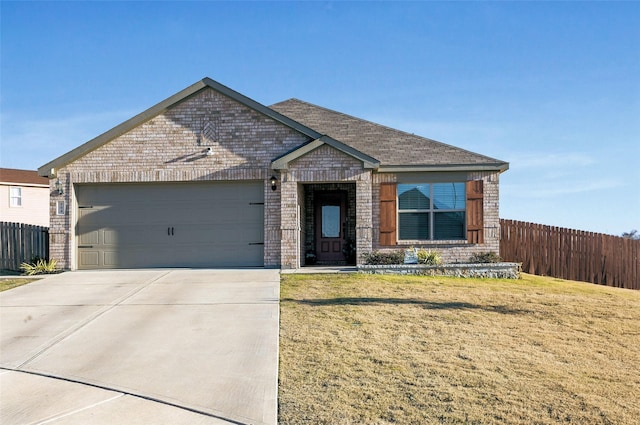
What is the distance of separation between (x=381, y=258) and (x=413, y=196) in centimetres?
214

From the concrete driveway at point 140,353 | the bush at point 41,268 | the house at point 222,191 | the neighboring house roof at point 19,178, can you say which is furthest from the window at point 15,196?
the concrete driveway at point 140,353

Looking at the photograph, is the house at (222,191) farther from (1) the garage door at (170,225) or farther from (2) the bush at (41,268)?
(2) the bush at (41,268)

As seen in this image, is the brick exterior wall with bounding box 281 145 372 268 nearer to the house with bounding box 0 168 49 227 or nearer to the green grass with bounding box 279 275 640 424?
the green grass with bounding box 279 275 640 424

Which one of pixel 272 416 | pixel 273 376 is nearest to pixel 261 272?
pixel 273 376

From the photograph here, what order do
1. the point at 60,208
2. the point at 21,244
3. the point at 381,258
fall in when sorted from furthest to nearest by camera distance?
1. the point at 21,244
2. the point at 60,208
3. the point at 381,258

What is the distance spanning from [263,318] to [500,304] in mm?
4687

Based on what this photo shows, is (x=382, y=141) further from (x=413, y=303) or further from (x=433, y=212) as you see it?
(x=413, y=303)

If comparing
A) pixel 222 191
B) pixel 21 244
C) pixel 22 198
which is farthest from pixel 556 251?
pixel 22 198

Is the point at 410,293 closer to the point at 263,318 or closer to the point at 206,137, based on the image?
the point at 263,318

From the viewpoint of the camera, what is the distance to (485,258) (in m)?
17.7

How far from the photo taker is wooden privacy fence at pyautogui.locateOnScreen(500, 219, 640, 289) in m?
20.3

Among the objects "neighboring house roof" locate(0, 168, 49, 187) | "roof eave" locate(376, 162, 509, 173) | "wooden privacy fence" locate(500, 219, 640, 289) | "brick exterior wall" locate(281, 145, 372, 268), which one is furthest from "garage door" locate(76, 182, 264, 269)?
"neighboring house roof" locate(0, 168, 49, 187)

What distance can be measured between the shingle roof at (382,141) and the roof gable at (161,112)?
258 centimetres

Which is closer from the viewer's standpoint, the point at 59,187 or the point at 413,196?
the point at 59,187
